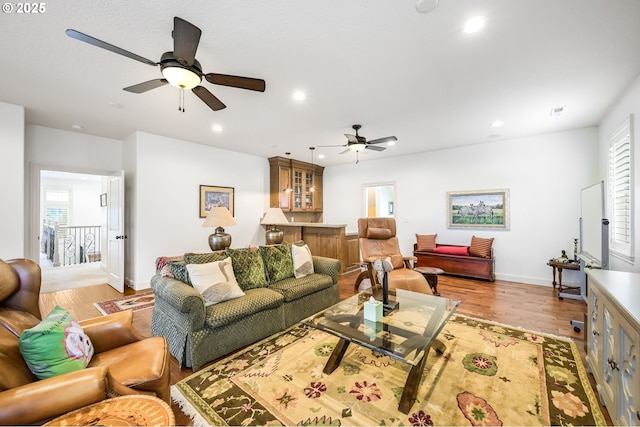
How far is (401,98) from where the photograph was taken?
318 centimetres

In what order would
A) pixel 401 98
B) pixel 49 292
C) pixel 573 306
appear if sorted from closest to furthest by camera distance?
1. pixel 401 98
2. pixel 573 306
3. pixel 49 292

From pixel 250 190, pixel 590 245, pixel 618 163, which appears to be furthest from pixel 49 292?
pixel 618 163

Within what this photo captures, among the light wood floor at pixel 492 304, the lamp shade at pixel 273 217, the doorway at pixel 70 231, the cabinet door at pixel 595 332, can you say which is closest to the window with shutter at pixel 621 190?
the light wood floor at pixel 492 304

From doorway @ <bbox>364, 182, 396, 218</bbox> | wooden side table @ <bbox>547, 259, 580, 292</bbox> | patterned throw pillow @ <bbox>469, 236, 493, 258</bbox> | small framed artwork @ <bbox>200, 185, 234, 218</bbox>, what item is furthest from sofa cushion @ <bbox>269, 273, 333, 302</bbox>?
doorway @ <bbox>364, 182, 396, 218</bbox>

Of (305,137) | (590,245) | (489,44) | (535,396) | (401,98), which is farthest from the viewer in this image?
(305,137)

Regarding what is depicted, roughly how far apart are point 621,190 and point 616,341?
8.70 feet

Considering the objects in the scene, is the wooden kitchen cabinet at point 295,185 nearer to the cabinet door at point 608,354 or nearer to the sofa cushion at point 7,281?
the sofa cushion at point 7,281

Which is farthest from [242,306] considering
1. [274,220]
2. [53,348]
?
[274,220]

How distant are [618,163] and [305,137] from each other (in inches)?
171

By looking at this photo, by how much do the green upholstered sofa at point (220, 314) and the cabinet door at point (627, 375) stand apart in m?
2.43

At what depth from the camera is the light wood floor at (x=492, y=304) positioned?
292 cm

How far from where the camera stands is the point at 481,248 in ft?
15.8

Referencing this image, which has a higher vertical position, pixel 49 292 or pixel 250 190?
pixel 250 190

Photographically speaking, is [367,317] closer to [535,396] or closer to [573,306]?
[535,396]
